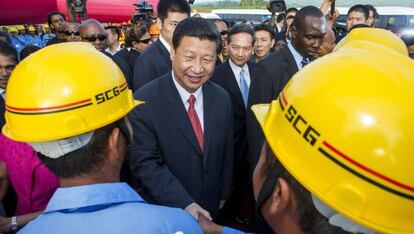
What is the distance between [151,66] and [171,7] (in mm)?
768

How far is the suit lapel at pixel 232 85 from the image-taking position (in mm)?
3379

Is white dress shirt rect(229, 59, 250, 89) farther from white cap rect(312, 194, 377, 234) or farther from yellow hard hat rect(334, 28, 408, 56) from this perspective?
white cap rect(312, 194, 377, 234)

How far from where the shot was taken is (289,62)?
297 cm

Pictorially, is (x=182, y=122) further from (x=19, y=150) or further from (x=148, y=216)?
(x=148, y=216)

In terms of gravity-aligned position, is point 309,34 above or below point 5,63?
above

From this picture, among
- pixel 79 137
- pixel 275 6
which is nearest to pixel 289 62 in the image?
pixel 79 137

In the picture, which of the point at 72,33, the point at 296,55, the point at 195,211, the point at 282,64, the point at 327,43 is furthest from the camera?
the point at 72,33

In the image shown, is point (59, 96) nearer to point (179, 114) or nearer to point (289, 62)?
point (179, 114)

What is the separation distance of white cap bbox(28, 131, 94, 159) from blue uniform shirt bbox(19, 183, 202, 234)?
144 millimetres

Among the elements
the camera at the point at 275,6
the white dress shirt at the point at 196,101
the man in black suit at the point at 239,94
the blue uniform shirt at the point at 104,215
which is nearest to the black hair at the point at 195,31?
the white dress shirt at the point at 196,101

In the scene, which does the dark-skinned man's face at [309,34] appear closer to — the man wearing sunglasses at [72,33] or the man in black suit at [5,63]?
the man in black suit at [5,63]

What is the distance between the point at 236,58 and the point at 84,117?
268cm

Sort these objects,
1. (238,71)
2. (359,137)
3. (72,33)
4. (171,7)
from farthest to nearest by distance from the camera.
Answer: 1. (72,33)
2. (238,71)
3. (171,7)
4. (359,137)

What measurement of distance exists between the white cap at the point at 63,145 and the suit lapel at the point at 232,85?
7.37ft
